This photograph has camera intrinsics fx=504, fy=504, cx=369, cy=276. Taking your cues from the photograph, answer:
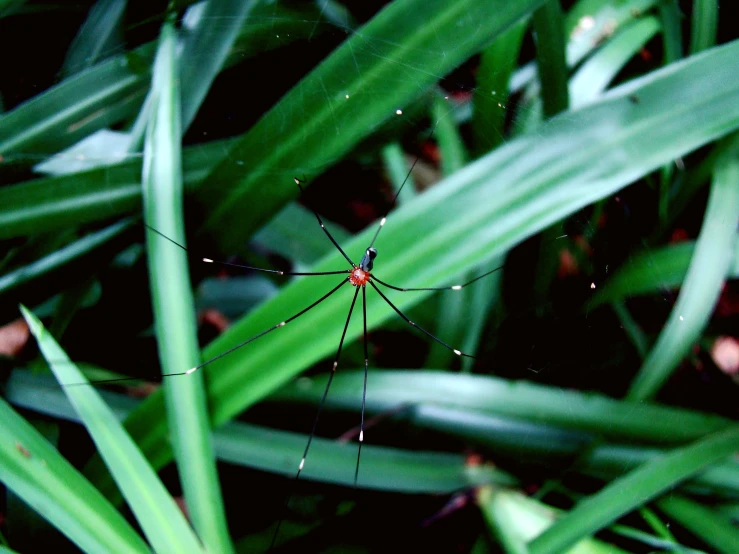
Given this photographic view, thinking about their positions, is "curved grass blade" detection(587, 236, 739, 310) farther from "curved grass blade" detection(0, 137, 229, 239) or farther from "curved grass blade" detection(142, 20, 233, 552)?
"curved grass blade" detection(0, 137, 229, 239)

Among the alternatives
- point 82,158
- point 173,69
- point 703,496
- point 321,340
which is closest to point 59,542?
point 321,340

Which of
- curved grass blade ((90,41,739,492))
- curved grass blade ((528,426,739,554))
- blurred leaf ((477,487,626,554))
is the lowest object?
curved grass blade ((528,426,739,554))

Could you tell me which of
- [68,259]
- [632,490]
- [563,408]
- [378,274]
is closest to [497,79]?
[378,274]

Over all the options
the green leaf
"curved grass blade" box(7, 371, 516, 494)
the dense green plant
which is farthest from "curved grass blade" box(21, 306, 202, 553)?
the green leaf

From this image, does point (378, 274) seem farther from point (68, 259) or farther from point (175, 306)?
point (68, 259)

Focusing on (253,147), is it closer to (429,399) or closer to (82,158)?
(82,158)

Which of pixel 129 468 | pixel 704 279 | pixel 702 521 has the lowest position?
pixel 702 521
